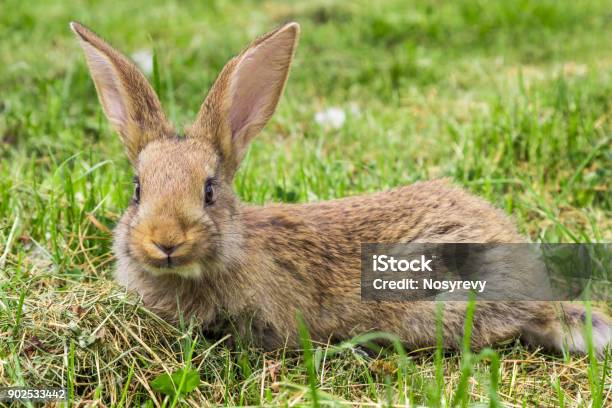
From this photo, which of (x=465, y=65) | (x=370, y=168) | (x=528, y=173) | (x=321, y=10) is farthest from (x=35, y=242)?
(x=321, y=10)

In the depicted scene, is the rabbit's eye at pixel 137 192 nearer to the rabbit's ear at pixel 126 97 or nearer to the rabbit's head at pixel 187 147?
the rabbit's head at pixel 187 147

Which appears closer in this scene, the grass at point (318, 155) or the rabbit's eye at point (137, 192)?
the grass at point (318, 155)

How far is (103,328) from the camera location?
146 inches

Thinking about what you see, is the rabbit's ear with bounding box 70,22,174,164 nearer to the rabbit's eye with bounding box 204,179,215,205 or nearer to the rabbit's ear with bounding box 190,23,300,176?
the rabbit's ear with bounding box 190,23,300,176

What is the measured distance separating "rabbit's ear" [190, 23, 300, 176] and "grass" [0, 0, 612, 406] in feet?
2.38

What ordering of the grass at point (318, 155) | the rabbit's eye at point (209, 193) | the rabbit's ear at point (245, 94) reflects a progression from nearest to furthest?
the grass at point (318, 155) → the rabbit's eye at point (209, 193) → the rabbit's ear at point (245, 94)

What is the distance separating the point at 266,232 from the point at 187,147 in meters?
0.61

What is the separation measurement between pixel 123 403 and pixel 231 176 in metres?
1.30

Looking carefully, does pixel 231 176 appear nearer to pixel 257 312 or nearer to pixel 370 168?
pixel 257 312

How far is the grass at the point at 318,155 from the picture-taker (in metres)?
3.64

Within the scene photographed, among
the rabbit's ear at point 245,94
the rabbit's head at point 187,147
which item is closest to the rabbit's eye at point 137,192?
the rabbit's head at point 187,147

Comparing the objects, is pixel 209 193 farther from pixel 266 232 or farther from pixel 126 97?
pixel 126 97

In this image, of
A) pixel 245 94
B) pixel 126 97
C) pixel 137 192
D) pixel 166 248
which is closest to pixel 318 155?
pixel 245 94

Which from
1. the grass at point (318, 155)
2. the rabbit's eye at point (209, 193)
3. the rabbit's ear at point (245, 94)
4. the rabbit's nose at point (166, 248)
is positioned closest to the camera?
the rabbit's nose at point (166, 248)
